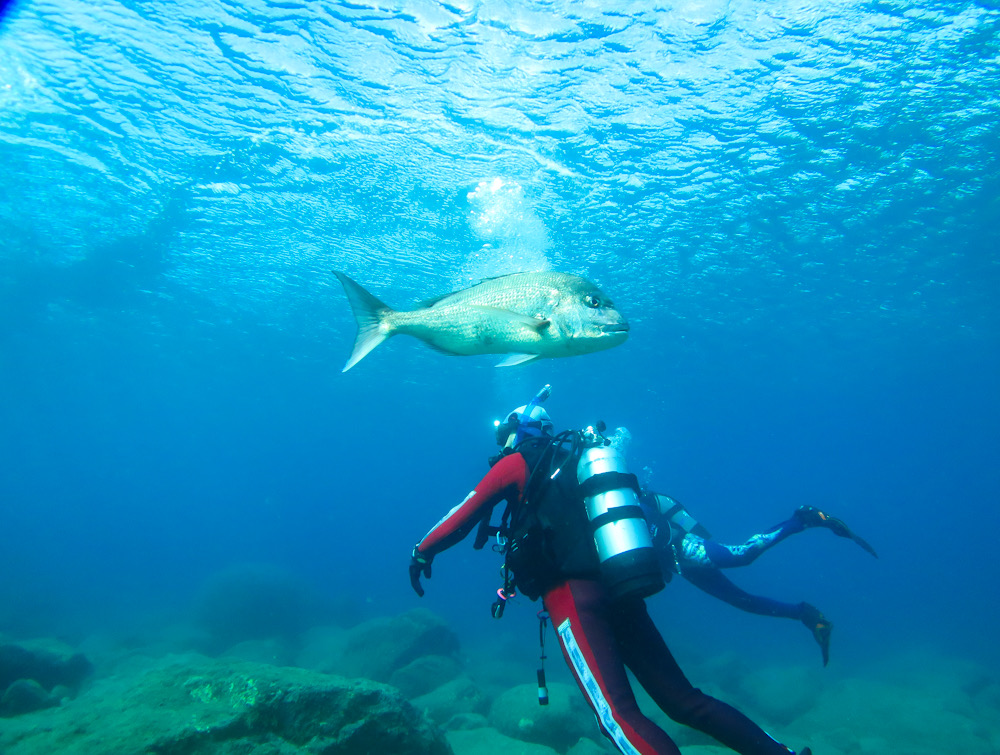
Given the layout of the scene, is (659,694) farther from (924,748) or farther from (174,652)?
(174,652)

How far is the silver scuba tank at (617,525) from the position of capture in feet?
10.7

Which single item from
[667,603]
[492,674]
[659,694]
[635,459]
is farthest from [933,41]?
[635,459]

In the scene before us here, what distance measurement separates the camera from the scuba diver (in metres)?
3.15

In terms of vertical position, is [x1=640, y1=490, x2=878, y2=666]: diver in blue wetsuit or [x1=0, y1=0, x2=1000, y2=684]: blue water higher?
[x1=0, y1=0, x2=1000, y2=684]: blue water

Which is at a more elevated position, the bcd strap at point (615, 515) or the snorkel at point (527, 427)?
the snorkel at point (527, 427)

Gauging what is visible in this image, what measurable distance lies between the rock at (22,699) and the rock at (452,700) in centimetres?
650

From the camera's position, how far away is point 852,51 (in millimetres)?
10445

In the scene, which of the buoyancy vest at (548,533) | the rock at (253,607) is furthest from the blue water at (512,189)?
the buoyancy vest at (548,533)

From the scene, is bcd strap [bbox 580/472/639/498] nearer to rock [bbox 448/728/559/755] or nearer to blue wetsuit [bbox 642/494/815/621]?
blue wetsuit [bbox 642/494/815/621]

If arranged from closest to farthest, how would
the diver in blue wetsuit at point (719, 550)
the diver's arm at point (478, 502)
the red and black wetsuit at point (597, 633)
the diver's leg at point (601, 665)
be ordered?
the diver's leg at point (601, 665) → the red and black wetsuit at point (597, 633) → the diver's arm at point (478, 502) → the diver in blue wetsuit at point (719, 550)

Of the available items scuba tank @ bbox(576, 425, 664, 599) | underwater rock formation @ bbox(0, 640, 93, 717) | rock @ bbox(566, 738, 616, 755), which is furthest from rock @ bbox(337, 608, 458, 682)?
scuba tank @ bbox(576, 425, 664, 599)

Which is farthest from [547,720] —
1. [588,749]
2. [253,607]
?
[253,607]

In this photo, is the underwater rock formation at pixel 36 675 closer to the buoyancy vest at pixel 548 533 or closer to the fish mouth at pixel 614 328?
the buoyancy vest at pixel 548 533

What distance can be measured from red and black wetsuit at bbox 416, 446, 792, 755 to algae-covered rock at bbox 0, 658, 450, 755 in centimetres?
202
